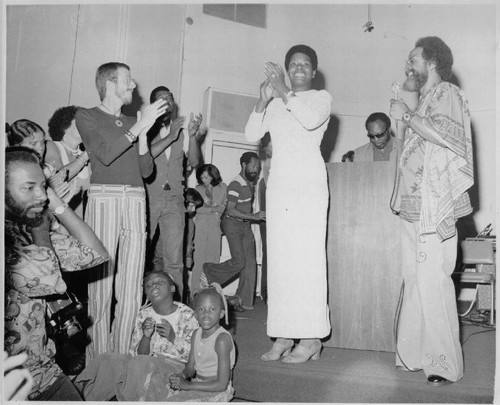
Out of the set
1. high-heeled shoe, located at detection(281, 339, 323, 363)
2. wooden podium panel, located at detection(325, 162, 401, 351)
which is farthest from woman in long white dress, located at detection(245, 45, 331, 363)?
wooden podium panel, located at detection(325, 162, 401, 351)

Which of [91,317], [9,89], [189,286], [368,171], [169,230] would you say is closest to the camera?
[91,317]

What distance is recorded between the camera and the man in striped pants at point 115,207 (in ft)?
7.88

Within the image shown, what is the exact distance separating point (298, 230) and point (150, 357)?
0.89 meters

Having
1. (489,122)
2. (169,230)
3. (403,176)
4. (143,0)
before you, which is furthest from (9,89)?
(489,122)

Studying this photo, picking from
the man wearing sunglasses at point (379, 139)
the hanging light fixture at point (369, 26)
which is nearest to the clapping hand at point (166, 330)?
the man wearing sunglasses at point (379, 139)

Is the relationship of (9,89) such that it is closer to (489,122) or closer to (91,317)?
(91,317)

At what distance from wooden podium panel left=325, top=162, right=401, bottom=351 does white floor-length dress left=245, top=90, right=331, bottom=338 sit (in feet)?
0.92

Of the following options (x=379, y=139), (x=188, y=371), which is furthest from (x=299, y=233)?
(x=379, y=139)

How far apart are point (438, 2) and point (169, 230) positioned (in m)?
1.94

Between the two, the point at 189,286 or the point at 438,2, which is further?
the point at 189,286

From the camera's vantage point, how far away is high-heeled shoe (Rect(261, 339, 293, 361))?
7.82ft

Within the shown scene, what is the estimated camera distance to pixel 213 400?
209 cm

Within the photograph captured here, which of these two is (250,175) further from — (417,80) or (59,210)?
(59,210)

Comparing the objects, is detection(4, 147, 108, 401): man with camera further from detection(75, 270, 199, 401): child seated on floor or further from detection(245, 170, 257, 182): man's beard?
detection(245, 170, 257, 182): man's beard
